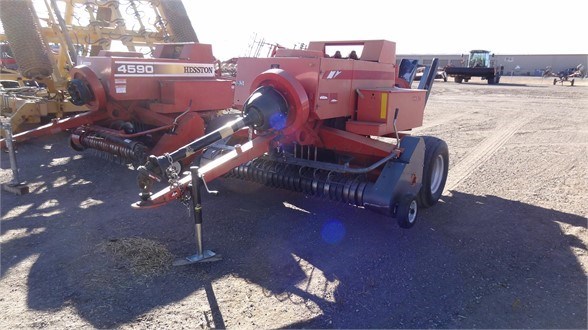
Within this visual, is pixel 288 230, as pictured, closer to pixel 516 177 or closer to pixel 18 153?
pixel 516 177

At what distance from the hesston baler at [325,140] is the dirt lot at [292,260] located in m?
0.36

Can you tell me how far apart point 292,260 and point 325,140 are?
149cm

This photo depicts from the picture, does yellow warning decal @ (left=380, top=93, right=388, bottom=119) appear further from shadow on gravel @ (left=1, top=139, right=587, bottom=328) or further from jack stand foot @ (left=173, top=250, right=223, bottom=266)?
jack stand foot @ (left=173, top=250, right=223, bottom=266)

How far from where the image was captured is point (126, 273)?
363 centimetres

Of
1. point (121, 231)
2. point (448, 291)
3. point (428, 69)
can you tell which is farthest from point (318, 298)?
point (428, 69)

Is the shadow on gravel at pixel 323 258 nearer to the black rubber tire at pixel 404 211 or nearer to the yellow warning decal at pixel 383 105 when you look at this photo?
the black rubber tire at pixel 404 211

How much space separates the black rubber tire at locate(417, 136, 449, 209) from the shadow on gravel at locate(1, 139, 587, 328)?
0.16 m

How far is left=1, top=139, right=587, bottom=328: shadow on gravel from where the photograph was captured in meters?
3.20

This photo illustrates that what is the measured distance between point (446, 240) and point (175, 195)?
2605 mm

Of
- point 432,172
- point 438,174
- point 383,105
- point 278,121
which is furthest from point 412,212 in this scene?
point 278,121

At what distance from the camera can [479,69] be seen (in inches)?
1393

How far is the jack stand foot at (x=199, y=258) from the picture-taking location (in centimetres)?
380

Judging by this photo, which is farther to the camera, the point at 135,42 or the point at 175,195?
the point at 135,42

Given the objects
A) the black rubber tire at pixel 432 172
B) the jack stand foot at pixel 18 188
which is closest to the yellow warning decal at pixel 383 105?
the black rubber tire at pixel 432 172
